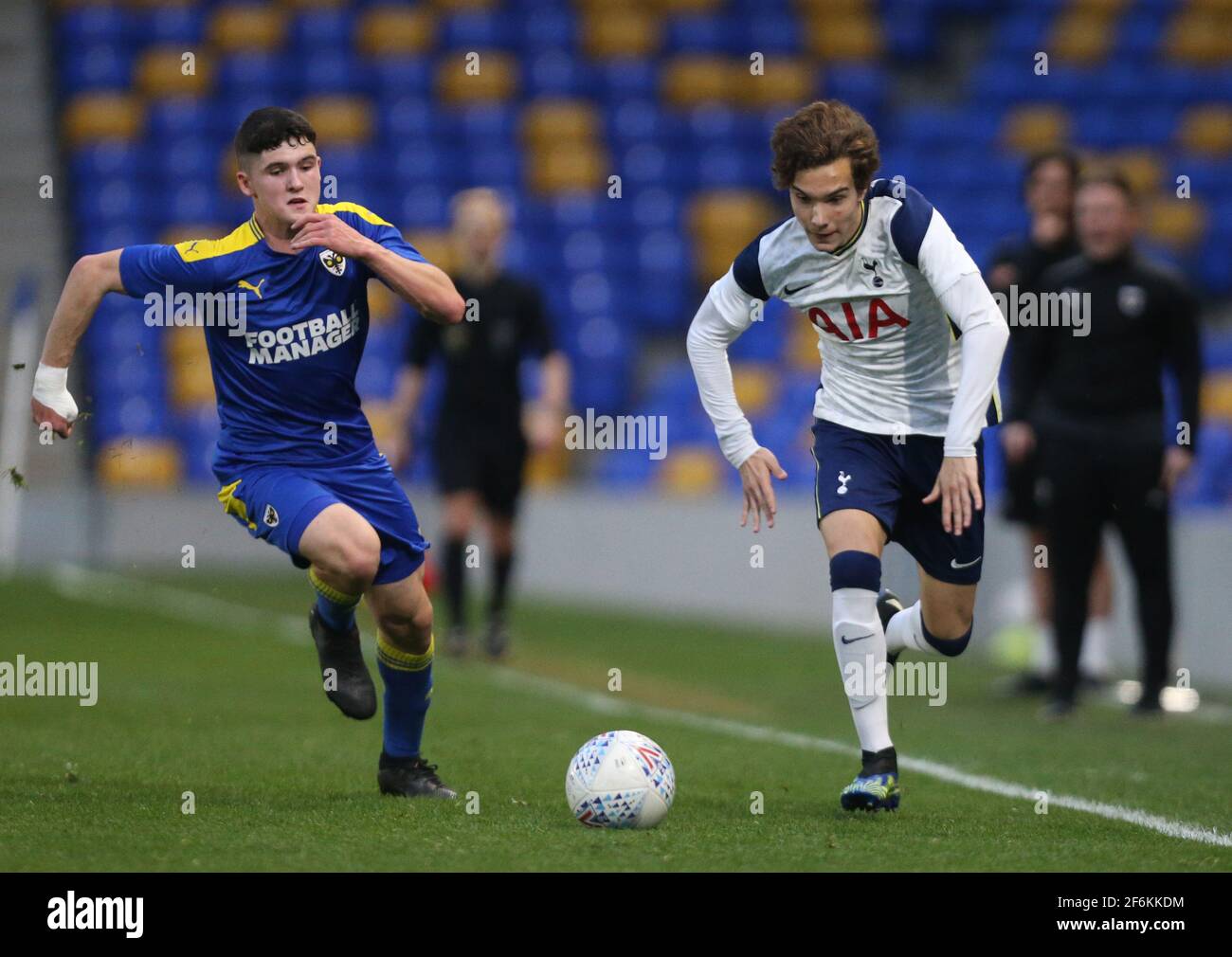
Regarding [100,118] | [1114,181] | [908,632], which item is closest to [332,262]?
[908,632]

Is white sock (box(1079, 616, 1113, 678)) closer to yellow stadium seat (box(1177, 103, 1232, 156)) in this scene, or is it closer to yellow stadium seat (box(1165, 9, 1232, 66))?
yellow stadium seat (box(1177, 103, 1232, 156))

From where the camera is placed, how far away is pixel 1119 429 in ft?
29.5

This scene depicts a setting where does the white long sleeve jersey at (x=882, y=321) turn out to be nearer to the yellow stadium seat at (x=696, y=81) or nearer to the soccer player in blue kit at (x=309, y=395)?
the soccer player in blue kit at (x=309, y=395)

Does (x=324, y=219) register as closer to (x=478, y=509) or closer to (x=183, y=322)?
(x=183, y=322)

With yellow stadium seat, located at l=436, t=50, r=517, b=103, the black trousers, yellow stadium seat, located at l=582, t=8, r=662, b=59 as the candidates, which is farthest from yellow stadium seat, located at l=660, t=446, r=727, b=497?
the black trousers

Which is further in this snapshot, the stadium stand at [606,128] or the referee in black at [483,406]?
the stadium stand at [606,128]

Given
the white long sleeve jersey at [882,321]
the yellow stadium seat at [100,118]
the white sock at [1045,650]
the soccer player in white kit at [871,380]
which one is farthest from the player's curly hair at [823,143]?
the yellow stadium seat at [100,118]

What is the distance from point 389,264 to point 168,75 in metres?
16.2

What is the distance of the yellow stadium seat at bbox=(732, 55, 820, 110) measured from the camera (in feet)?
71.3

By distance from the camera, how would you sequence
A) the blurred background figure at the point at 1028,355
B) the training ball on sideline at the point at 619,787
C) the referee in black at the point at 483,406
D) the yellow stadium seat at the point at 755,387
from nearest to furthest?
the training ball on sideline at the point at 619,787 → the blurred background figure at the point at 1028,355 → the referee in black at the point at 483,406 → the yellow stadium seat at the point at 755,387

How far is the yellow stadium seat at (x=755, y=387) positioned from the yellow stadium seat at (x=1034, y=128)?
476 cm

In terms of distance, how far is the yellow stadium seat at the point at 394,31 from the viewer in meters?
21.7

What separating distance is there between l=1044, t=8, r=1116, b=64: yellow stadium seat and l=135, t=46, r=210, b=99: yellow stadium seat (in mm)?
9771

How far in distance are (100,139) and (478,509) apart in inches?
405
